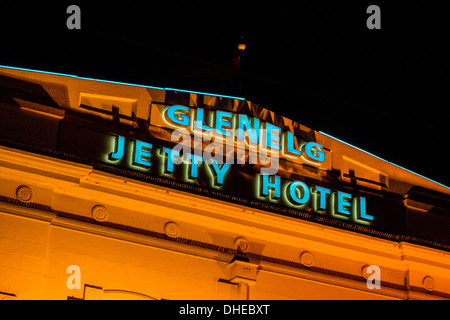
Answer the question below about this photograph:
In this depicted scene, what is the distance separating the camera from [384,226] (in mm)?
23969

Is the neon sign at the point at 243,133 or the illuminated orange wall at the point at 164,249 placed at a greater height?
the neon sign at the point at 243,133

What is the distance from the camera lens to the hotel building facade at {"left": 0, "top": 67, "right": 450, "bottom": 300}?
19406 millimetres

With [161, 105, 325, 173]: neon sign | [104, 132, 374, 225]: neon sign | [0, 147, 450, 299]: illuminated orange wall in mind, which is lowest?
[0, 147, 450, 299]: illuminated orange wall

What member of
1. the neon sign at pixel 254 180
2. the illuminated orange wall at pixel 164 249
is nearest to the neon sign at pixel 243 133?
the neon sign at pixel 254 180

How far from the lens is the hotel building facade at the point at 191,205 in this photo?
1941 cm

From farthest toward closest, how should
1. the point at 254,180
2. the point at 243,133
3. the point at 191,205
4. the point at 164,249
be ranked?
the point at 243,133, the point at 254,180, the point at 191,205, the point at 164,249

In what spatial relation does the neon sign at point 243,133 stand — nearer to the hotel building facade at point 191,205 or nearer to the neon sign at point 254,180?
the hotel building facade at point 191,205

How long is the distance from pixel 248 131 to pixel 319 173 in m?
2.72

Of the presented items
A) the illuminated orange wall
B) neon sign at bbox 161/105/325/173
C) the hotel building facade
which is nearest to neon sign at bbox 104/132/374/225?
the hotel building facade

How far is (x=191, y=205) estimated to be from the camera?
2114cm

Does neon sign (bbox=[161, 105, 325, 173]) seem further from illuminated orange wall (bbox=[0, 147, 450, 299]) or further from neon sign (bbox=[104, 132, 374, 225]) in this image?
illuminated orange wall (bbox=[0, 147, 450, 299])

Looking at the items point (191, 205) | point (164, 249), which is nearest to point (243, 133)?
point (191, 205)

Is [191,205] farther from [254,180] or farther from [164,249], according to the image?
[254,180]
